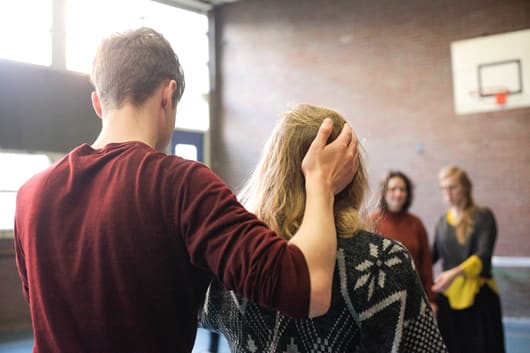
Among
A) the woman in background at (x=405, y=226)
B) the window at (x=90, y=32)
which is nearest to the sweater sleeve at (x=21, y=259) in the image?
the woman in background at (x=405, y=226)

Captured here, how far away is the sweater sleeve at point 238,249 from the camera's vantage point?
84 centimetres

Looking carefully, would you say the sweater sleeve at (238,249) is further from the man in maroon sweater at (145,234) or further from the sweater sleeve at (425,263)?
the sweater sleeve at (425,263)

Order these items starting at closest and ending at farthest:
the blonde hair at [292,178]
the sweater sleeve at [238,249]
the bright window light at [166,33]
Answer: the sweater sleeve at [238,249] < the blonde hair at [292,178] < the bright window light at [166,33]

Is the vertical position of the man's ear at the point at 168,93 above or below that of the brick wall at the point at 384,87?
below

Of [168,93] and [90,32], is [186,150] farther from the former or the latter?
[168,93]

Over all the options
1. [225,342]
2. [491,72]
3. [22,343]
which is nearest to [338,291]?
[225,342]

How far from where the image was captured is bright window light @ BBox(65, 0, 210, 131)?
7828mm

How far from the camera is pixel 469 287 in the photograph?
3.59m

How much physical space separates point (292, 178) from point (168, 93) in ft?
1.01

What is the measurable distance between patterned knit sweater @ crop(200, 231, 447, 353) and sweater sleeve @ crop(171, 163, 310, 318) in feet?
0.78

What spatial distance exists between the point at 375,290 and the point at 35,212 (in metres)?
0.61

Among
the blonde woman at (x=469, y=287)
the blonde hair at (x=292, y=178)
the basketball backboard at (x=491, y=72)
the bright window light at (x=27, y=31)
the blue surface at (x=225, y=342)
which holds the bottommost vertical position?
the blue surface at (x=225, y=342)

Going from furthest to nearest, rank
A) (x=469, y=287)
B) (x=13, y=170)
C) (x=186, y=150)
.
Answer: (x=186, y=150), (x=13, y=170), (x=469, y=287)

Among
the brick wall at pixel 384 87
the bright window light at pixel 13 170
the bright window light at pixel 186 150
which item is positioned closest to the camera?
the bright window light at pixel 13 170
